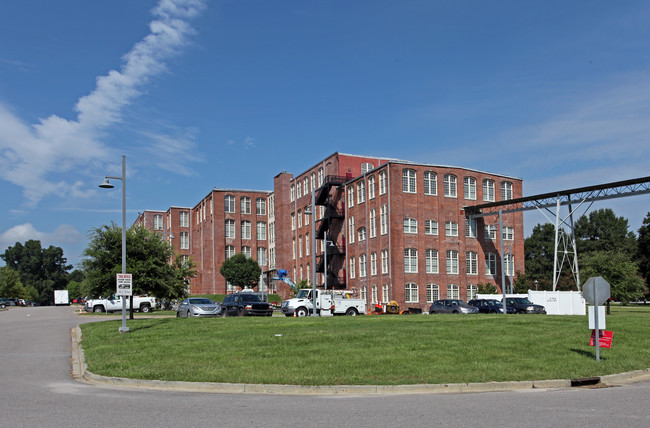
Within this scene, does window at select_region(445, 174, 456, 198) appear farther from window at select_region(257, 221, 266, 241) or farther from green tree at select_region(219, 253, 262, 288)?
window at select_region(257, 221, 266, 241)

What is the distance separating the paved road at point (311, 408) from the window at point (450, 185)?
4938 cm

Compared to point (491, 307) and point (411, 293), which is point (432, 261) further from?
point (491, 307)

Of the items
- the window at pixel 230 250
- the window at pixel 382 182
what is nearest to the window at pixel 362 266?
the window at pixel 382 182

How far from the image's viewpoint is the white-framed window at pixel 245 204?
9469cm

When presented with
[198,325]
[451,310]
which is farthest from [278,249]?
[198,325]

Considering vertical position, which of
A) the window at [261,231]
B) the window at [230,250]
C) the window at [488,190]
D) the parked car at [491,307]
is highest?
the window at [488,190]

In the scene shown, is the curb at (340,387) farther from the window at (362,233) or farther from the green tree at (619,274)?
the window at (362,233)

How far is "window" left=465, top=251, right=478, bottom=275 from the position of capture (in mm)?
62562

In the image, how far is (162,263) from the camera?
113 ft

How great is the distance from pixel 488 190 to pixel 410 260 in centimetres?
1293

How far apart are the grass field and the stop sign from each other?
1.54m

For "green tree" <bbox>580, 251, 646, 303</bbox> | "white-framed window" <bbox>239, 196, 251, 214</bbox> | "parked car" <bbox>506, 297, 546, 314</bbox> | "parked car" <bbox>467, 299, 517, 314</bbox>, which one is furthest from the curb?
"white-framed window" <bbox>239, 196, 251, 214</bbox>

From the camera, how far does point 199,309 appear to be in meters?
35.9

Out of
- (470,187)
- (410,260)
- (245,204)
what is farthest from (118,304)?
(245,204)
